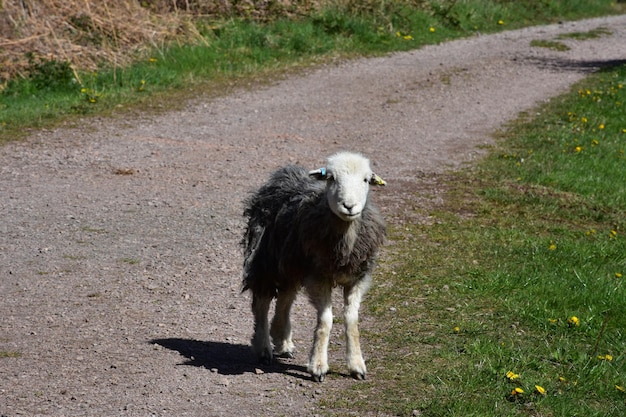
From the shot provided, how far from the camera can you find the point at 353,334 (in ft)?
19.7

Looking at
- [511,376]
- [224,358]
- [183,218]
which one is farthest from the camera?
[183,218]

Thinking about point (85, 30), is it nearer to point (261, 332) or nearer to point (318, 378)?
point (261, 332)

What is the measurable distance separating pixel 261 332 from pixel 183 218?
130 inches

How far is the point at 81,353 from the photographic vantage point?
611cm

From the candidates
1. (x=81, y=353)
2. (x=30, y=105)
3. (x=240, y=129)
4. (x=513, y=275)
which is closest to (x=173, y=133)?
(x=240, y=129)

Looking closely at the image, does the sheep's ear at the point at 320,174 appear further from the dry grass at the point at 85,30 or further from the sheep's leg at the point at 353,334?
the dry grass at the point at 85,30

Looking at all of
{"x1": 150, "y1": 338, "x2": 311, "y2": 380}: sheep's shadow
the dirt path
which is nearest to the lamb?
{"x1": 150, "y1": 338, "x2": 311, "y2": 380}: sheep's shadow

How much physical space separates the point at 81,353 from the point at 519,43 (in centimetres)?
1652

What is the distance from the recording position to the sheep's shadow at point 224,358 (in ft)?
19.9

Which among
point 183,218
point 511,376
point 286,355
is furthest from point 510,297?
point 183,218

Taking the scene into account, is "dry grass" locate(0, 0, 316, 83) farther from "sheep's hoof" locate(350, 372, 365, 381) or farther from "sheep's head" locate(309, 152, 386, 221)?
"sheep's hoof" locate(350, 372, 365, 381)

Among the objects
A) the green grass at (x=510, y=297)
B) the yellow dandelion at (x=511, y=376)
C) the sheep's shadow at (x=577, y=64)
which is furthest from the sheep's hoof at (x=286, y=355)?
the sheep's shadow at (x=577, y=64)

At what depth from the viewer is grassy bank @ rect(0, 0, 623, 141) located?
44.7 feet

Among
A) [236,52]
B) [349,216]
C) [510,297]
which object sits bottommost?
[236,52]
